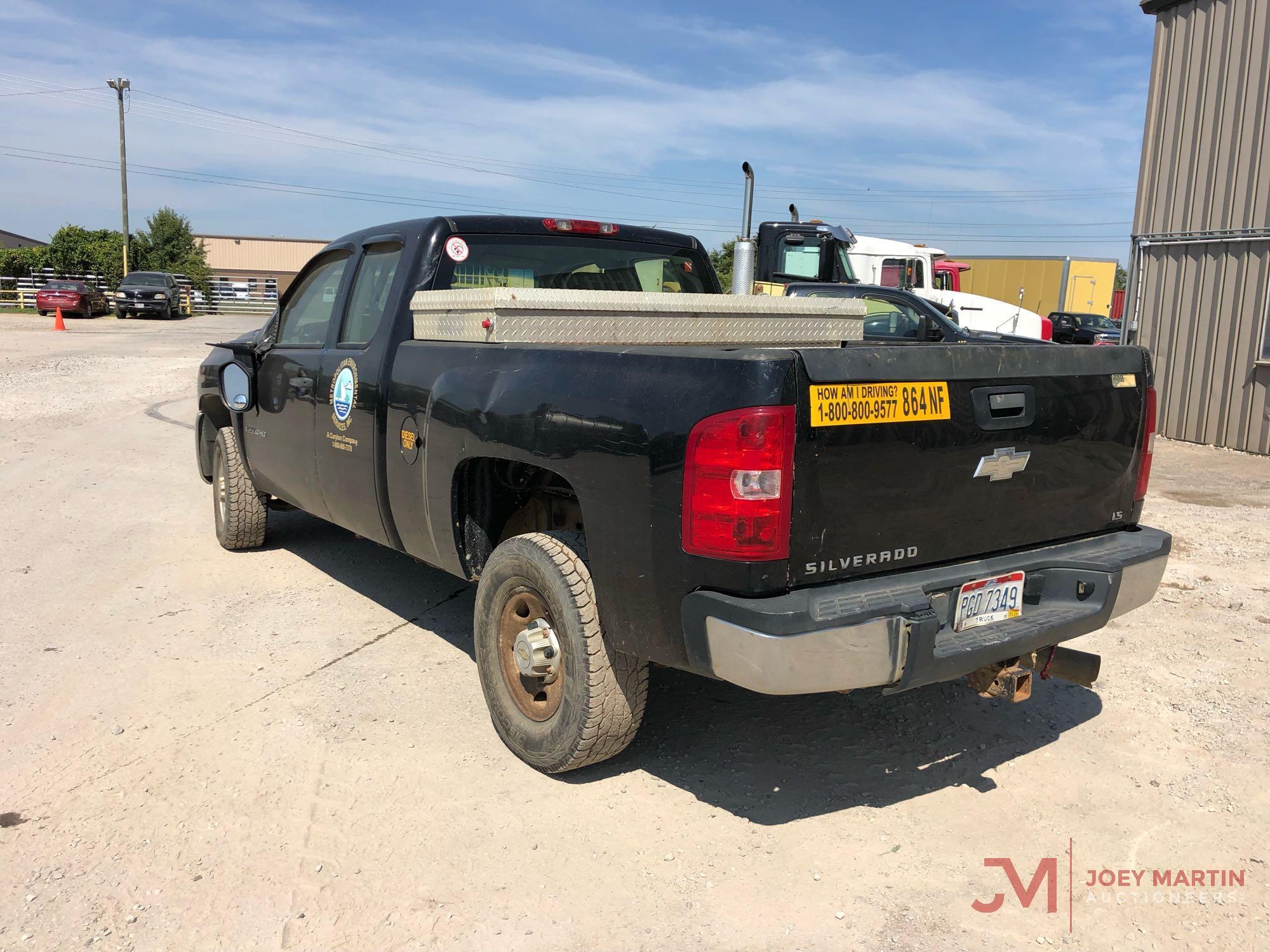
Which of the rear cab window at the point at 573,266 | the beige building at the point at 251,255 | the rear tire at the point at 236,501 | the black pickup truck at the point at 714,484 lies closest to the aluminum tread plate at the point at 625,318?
the black pickup truck at the point at 714,484

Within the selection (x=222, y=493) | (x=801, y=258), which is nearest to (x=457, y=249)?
(x=222, y=493)

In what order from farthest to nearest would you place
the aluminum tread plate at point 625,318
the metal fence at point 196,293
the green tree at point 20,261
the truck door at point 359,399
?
the green tree at point 20,261 → the metal fence at point 196,293 → the truck door at point 359,399 → the aluminum tread plate at point 625,318

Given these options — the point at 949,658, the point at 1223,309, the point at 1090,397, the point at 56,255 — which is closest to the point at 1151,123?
the point at 1223,309

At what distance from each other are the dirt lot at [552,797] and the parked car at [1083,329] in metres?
23.9

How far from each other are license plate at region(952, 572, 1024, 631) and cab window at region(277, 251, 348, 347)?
335 cm

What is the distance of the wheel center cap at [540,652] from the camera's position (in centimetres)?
335

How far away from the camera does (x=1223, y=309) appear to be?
37.0 ft

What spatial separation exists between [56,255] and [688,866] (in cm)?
5412

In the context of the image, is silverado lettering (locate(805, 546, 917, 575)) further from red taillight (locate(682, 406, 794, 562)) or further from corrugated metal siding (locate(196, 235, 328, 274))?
corrugated metal siding (locate(196, 235, 328, 274))

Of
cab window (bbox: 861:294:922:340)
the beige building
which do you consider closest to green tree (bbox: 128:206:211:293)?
the beige building

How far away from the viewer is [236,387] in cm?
569

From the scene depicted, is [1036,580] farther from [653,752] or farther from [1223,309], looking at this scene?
[1223,309]

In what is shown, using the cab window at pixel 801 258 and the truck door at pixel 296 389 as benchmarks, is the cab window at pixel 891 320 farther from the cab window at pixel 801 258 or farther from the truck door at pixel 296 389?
the cab window at pixel 801 258

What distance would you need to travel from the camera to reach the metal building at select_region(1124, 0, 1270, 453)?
10.8 m
